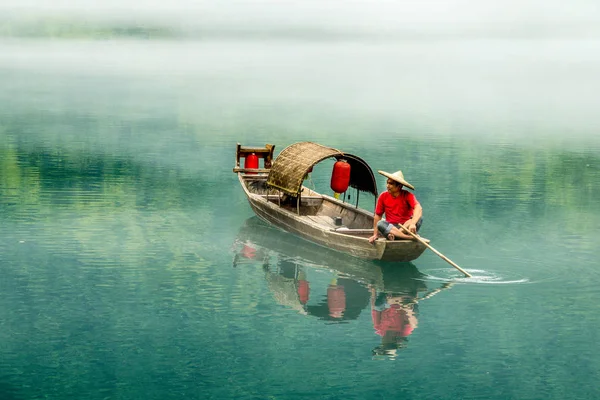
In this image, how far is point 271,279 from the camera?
15.5 metres

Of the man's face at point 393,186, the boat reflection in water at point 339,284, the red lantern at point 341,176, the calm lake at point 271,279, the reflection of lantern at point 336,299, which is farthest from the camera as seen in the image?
the red lantern at point 341,176

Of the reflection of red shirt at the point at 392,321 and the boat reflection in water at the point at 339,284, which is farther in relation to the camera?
the boat reflection in water at the point at 339,284

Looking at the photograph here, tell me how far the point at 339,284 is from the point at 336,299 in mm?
807

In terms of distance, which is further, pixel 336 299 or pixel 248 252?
pixel 248 252

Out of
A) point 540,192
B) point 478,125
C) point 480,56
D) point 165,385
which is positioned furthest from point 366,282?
point 480,56

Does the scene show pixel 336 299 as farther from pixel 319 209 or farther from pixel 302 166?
pixel 319 209

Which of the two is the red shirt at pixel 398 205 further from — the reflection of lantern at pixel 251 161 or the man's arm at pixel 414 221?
the reflection of lantern at pixel 251 161

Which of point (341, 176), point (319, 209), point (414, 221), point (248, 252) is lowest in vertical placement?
point (248, 252)

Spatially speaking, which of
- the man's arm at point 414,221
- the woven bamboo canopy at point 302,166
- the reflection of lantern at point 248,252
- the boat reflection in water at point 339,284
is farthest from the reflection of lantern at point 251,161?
the man's arm at point 414,221

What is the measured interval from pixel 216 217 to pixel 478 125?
940 inches

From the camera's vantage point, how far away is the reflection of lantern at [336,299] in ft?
45.0

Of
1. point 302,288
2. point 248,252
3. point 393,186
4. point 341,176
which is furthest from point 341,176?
point 302,288

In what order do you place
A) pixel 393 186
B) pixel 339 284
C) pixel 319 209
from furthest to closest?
pixel 319 209, pixel 393 186, pixel 339 284

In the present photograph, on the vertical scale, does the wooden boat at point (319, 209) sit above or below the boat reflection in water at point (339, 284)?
above
